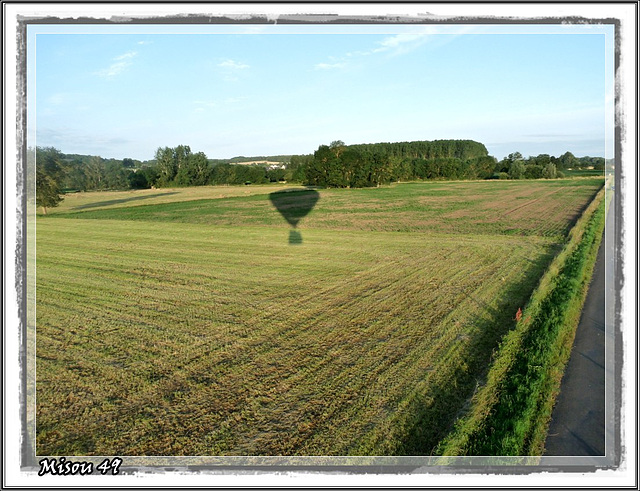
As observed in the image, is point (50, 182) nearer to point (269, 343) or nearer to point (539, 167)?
point (269, 343)

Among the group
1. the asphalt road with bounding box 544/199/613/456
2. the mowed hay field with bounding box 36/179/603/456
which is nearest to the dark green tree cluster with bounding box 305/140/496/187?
the mowed hay field with bounding box 36/179/603/456

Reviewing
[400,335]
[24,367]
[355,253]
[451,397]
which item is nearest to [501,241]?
[355,253]

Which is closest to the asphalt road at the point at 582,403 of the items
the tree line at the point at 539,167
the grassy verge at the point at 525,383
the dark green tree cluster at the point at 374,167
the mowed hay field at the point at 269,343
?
the grassy verge at the point at 525,383

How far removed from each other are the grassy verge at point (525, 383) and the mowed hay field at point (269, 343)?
275 mm

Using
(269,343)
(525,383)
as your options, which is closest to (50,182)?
(269,343)

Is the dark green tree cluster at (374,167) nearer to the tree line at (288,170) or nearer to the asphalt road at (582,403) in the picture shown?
the tree line at (288,170)

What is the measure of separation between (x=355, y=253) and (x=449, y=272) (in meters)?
4.46

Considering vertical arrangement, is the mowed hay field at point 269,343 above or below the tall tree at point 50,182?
below

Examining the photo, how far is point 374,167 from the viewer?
7331 cm

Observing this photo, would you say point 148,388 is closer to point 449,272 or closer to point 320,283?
point 320,283

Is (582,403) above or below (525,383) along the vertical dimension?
below

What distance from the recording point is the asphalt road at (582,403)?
4.63 meters

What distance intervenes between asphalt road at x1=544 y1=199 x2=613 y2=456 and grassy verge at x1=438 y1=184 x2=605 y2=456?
0.11m

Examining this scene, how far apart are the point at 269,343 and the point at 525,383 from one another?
4162 millimetres
